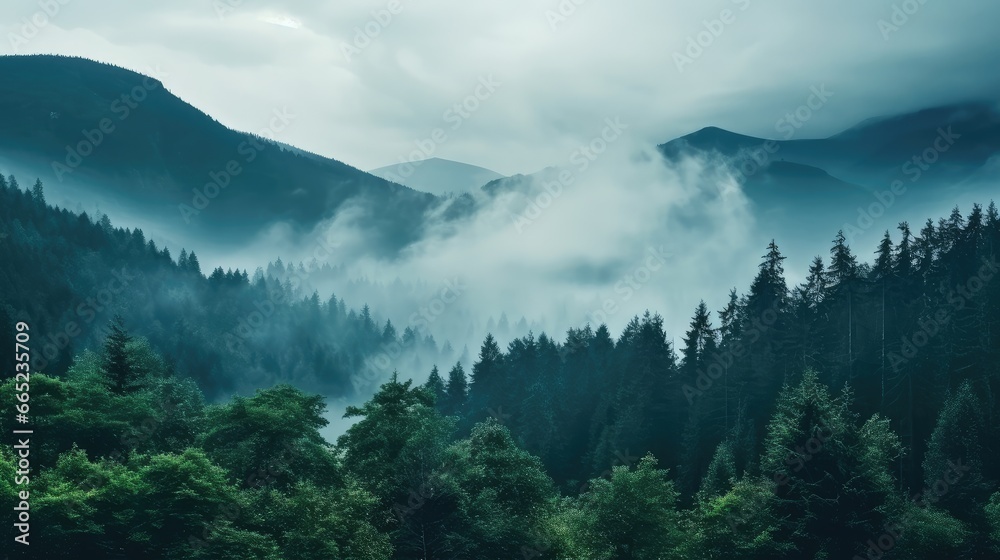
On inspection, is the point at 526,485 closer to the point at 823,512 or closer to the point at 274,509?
the point at 274,509

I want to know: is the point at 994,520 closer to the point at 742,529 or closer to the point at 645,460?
the point at 742,529

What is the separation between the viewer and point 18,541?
149 ft

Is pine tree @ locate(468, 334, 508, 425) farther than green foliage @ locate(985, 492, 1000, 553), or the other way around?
pine tree @ locate(468, 334, 508, 425)

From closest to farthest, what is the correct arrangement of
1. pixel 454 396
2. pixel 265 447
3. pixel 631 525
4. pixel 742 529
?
1. pixel 631 525
2. pixel 742 529
3. pixel 265 447
4. pixel 454 396

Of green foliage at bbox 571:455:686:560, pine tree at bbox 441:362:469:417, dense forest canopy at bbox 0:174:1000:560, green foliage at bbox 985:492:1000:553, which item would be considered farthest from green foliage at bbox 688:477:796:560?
pine tree at bbox 441:362:469:417

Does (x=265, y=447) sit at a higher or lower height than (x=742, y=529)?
higher

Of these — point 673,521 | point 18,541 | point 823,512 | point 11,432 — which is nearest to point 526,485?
point 673,521

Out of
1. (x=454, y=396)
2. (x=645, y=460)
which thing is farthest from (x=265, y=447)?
(x=454, y=396)

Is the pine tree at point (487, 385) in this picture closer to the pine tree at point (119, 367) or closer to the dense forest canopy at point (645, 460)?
the dense forest canopy at point (645, 460)

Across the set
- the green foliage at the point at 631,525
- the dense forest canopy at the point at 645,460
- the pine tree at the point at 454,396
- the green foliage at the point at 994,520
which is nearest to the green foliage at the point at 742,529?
the dense forest canopy at the point at 645,460

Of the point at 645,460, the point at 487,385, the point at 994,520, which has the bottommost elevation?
the point at 994,520

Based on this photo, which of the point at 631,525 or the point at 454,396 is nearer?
the point at 631,525

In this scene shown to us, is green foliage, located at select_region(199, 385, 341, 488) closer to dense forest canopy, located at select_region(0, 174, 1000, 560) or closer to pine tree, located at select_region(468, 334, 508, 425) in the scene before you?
dense forest canopy, located at select_region(0, 174, 1000, 560)

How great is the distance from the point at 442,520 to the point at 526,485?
8.00 meters
